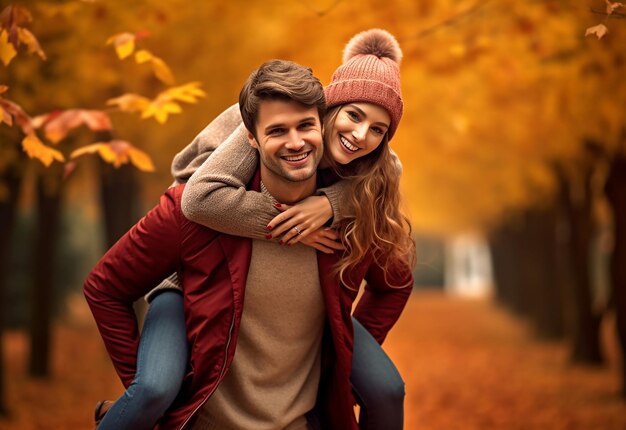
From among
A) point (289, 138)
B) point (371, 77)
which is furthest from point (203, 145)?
point (371, 77)

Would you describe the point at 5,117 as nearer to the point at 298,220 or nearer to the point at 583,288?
the point at 298,220

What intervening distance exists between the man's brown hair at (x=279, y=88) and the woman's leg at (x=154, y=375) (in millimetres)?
969

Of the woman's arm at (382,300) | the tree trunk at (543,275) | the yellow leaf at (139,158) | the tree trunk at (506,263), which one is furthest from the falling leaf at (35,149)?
the tree trunk at (506,263)

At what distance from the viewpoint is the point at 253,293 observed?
398cm

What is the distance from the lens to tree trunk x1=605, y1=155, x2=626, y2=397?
34.2ft

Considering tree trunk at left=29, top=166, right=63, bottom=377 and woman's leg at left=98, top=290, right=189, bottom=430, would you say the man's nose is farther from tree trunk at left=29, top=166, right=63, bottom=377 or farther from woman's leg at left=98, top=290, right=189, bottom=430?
tree trunk at left=29, top=166, right=63, bottom=377

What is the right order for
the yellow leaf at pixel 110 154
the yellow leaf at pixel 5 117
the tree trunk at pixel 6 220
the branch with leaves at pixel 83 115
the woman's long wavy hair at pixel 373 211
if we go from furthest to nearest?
the tree trunk at pixel 6 220
the yellow leaf at pixel 110 154
the branch with leaves at pixel 83 115
the yellow leaf at pixel 5 117
the woman's long wavy hair at pixel 373 211

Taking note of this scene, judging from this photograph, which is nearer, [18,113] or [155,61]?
[18,113]

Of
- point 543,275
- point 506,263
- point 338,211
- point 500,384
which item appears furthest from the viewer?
point 506,263

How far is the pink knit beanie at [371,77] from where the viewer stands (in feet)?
13.0

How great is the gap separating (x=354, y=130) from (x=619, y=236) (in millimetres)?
7612

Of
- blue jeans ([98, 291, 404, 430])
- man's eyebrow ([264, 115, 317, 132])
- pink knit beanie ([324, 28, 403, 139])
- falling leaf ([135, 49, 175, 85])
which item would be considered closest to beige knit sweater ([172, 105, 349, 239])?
man's eyebrow ([264, 115, 317, 132])

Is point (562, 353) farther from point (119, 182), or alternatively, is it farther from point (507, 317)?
point (507, 317)

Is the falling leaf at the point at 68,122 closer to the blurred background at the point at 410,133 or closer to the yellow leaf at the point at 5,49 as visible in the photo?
the blurred background at the point at 410,133
